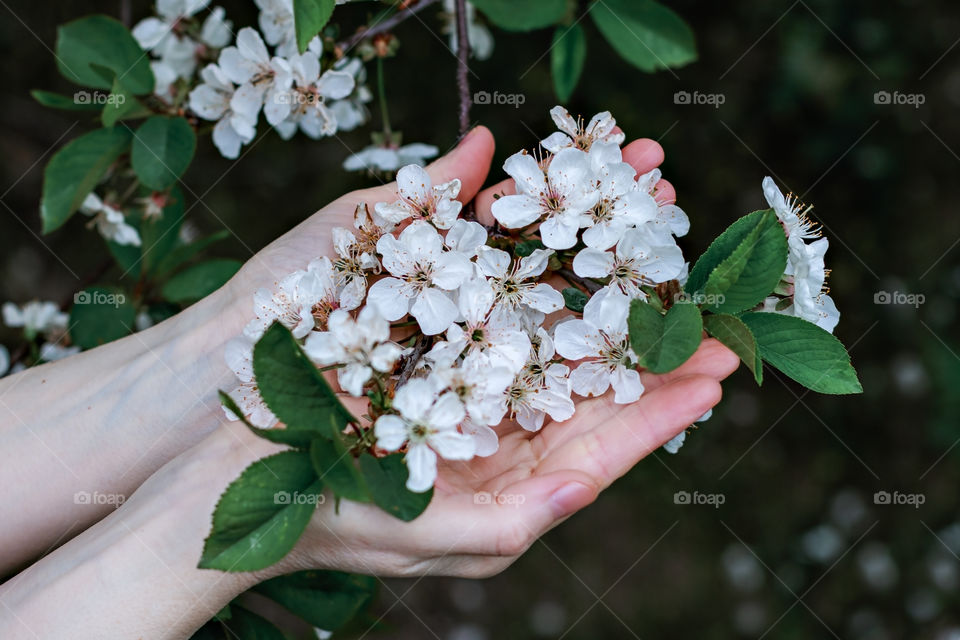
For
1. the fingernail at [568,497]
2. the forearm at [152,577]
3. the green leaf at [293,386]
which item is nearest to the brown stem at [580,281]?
the fingernail at [568,497]

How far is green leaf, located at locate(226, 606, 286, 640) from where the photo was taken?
141cm

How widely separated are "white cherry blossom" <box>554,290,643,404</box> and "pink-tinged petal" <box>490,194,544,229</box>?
0.17 m

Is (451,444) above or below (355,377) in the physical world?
below

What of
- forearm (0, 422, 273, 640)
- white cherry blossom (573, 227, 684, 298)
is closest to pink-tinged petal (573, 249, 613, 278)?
white cherry blossom (573, 227, 684, 298)

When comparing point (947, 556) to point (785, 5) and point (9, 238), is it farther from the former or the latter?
point (9, 238)

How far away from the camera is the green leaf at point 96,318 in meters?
1.88

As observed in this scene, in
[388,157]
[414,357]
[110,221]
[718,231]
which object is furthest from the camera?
[718,231]

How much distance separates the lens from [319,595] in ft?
4.78

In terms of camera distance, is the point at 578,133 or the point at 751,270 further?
the point at 578,133

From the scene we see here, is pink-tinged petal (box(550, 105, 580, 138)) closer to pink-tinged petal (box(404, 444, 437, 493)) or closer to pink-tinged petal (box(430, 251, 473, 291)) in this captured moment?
pink-tinged petal (box(430, 251, 473, 291))

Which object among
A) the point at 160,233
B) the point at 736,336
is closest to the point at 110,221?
the point at 160,233

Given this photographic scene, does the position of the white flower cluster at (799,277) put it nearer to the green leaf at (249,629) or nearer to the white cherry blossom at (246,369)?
the white cherry blossom at (246,369)

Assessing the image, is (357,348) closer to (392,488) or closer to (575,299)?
(392,488)

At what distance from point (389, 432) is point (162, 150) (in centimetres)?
85
